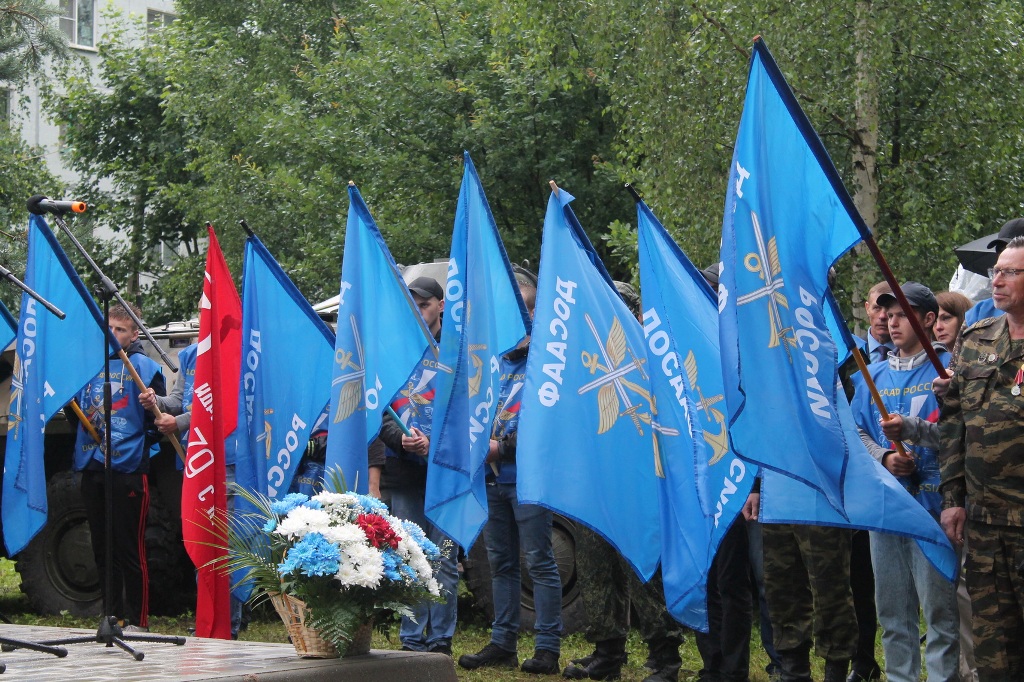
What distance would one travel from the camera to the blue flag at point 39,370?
334 inches

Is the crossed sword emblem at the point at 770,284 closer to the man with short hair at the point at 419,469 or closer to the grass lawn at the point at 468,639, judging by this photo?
the grass lawn at the point at 468,639

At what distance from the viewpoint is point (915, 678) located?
20.4 ft

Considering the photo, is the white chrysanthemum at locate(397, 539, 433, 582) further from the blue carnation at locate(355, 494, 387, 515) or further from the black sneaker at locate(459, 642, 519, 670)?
the black sneaker at locate(459, 642, 519, 670)

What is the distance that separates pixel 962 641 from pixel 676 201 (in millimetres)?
8764

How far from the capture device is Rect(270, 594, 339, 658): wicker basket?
5.84 meters

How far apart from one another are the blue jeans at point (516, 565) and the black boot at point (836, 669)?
1618 mm

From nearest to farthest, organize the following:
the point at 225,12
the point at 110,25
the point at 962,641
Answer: the point at 962,641
the point at 225,12
the point at 110,25

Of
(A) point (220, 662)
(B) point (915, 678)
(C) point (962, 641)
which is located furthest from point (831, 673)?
(A) point (220, 662)

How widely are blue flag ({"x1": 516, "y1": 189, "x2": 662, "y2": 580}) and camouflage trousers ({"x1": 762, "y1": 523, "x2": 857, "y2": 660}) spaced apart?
627mm

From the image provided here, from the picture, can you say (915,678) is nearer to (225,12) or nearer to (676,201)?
(676,201)

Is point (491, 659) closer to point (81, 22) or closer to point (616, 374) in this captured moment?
point (616, 374)

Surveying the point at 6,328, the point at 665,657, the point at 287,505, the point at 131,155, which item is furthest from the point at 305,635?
the point at 131,155

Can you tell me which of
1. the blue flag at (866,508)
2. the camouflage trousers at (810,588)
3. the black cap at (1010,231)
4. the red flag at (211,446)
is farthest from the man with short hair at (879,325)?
the red flag at (211,446)

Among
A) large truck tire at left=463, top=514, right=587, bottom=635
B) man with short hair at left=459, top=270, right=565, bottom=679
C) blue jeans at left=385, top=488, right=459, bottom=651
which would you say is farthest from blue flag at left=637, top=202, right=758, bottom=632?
large truck tire at left=463, top=514, right=587, bottom=635
